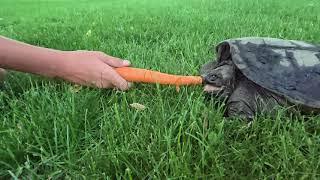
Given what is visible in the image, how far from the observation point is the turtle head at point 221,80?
261 centimetres

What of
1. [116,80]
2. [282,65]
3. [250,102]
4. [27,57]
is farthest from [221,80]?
[27,57]

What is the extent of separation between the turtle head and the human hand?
17.6 inches

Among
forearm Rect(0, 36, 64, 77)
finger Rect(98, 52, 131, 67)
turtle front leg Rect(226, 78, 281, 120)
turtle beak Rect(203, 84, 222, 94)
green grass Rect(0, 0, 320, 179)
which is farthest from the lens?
finger Rect(98, 52, 131, 67)

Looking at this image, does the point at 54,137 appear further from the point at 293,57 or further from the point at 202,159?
the point at 293,57

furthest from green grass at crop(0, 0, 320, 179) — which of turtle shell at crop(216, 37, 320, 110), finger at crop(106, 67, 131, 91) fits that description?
turtle shell at crop(216, 37, 320, 110)

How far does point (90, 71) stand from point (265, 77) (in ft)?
3.03

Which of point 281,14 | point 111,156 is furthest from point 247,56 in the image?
point 281,14

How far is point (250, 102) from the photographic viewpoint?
2.51 metres

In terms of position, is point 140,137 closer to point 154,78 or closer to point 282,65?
point 154,78

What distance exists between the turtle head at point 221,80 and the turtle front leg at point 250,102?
0.05 meters

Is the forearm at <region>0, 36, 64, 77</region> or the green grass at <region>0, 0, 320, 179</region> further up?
the forearm at <region>0, 36, 64, 77</region>

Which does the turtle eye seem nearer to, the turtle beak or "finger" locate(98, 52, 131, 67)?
the turtle beak

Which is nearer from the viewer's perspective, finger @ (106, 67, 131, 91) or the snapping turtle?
the snapping turtle

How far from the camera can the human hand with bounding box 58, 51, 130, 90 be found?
273cm
